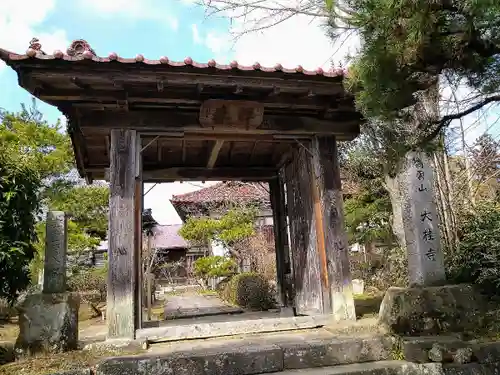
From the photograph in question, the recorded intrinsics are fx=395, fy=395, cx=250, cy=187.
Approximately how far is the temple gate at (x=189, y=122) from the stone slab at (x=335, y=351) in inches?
39.6

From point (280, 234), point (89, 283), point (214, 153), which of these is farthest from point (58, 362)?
point (89, 283)

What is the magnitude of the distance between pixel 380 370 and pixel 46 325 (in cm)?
369

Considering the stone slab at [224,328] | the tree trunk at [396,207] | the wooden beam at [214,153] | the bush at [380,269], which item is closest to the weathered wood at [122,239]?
the stone slab at [224,328]

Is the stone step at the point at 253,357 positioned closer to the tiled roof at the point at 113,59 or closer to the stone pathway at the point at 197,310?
the tiled roof at the point at 113,59

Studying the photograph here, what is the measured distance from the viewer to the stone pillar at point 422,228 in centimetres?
496

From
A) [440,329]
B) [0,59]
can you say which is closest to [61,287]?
[0,59]

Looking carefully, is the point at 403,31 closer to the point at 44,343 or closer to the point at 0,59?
the point at 0,59

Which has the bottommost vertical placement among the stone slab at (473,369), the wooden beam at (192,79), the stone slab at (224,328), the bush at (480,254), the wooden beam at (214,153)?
the stone slab at (473,369)

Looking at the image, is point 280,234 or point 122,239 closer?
point 122,239

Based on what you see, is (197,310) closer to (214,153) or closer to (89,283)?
(214,153)

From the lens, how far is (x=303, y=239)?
22.7 ft

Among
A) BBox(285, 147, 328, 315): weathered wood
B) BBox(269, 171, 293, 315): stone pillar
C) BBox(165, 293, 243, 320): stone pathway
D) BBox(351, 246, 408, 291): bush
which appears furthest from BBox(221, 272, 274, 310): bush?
BBox(351, 246, 408, 291): bush

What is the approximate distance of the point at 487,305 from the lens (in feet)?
16.0

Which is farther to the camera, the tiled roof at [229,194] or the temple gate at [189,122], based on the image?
the tiled roof at [229,194]
